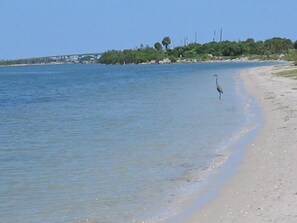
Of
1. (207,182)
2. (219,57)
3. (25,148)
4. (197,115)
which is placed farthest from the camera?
(219,57)

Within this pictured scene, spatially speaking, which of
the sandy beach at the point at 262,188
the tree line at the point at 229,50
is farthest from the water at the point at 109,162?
the tree line at the point at 229,50

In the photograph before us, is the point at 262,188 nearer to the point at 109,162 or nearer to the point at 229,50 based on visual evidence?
the point at 109,162

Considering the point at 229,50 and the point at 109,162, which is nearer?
the point at 109,162

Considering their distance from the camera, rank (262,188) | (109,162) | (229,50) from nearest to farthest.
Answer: (262,188)
(109,162)
(229,50)

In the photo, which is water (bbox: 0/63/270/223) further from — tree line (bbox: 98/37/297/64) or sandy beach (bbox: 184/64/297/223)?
A: tree line (bbox: 98/37/297/64)

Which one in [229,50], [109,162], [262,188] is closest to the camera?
[262,188]

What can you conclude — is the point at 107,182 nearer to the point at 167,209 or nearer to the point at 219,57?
the point at 167,209

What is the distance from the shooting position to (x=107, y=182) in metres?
11.8

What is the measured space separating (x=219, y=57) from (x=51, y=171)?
171 meters

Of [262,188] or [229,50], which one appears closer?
[262,188]

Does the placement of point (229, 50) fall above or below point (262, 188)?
below

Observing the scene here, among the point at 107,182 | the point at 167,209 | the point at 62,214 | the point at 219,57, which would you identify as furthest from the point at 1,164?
the point at 219,57

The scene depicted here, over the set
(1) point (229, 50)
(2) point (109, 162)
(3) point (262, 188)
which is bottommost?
Result: (1) point (229, 50)

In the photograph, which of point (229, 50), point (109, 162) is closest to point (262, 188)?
point (109, 162)
